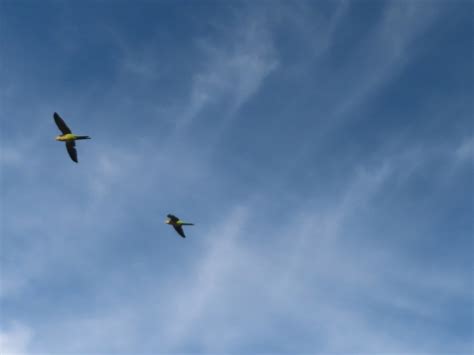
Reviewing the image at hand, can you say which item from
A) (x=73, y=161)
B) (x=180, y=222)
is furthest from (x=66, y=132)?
(x=180, y=222)

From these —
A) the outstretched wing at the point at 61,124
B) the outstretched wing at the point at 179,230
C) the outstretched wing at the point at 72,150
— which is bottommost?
the outstretched wing at the point at 72,150

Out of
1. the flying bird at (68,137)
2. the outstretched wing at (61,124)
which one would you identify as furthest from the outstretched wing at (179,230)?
the outstretched wing at (61,124)

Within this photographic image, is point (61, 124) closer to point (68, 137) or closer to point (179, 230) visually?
point (68, 137)

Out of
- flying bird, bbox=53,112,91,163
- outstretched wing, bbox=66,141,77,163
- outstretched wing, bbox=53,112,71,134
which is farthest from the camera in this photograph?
outstretched wing, bbox=66,141,77,163

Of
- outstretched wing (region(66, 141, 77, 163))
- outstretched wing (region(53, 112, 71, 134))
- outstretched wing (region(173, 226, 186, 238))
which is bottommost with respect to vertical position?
outstretched wing (region(66, 141, 77, 163))

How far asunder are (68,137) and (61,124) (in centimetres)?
215

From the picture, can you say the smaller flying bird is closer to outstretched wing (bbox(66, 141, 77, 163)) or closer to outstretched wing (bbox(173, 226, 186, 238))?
outstretched wing (bbox(173, 226, 186, 238))

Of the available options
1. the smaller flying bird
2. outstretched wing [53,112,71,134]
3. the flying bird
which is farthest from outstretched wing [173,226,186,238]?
outstretched wing [53,112,71,134]

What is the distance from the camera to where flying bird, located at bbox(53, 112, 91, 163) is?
7125 cm

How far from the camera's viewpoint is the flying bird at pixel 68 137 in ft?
234

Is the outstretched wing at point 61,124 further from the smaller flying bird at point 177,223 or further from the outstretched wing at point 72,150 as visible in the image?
the smaller flying bird at point 177,223

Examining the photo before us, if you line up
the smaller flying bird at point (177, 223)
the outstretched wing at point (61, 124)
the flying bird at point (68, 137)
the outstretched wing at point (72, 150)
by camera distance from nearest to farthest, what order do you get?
1. the outstretched wing at point (61, 124)
2. the flying bird at point (68, 137)
3. the outstretched wing at point (72, 150)
4. the smaller flying bird at point (177, 223)

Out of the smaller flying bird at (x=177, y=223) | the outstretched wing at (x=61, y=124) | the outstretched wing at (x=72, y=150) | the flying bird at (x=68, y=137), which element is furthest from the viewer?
the smaller flying bird at (x=177, y=223)

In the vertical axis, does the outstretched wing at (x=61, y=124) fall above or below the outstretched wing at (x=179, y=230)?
above
